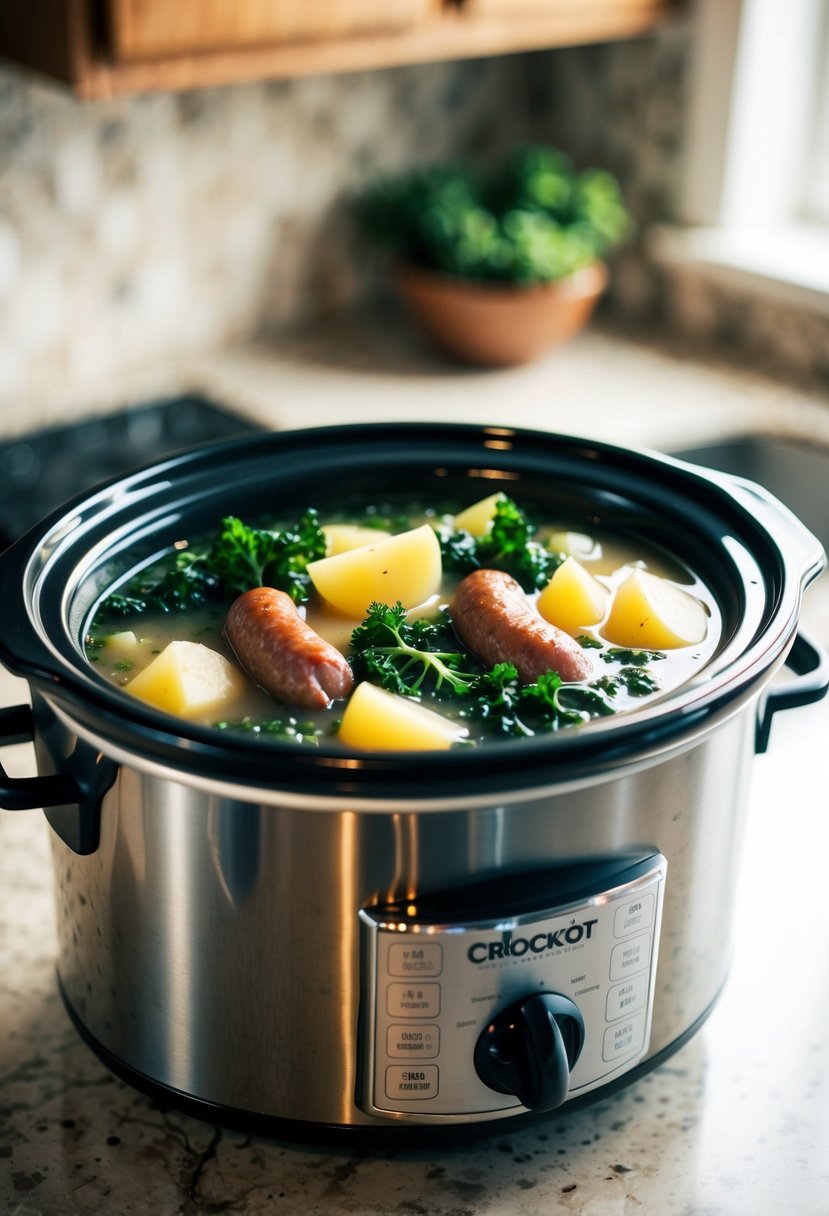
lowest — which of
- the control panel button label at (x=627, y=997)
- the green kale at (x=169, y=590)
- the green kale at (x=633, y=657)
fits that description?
the control panel button label at (x=627, y=997)

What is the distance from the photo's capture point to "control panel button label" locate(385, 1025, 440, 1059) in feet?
3.48

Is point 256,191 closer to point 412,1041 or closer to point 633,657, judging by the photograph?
point 633,657

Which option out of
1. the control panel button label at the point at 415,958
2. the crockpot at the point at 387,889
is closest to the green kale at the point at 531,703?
the crockpot at the point at 387,889

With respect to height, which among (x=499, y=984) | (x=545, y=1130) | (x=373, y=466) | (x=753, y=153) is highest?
(x=753, y=153)

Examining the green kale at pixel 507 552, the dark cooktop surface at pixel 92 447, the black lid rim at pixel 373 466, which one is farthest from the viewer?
the dark cooktop surface at pixel 92 447

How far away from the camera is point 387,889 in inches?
40.3

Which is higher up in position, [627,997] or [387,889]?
[387,889]

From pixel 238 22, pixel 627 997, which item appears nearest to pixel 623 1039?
pixel 627 997

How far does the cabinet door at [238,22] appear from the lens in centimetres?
214

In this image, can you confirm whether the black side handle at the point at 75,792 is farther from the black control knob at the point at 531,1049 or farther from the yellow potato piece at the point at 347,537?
the yellow potato piece at the point at 347,537

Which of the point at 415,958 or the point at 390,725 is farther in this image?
the point at 390,725

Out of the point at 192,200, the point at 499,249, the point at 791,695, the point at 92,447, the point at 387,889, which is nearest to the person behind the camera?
the point at 387,889

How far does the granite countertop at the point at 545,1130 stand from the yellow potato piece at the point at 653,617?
38 cm

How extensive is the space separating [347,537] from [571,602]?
274 mm
